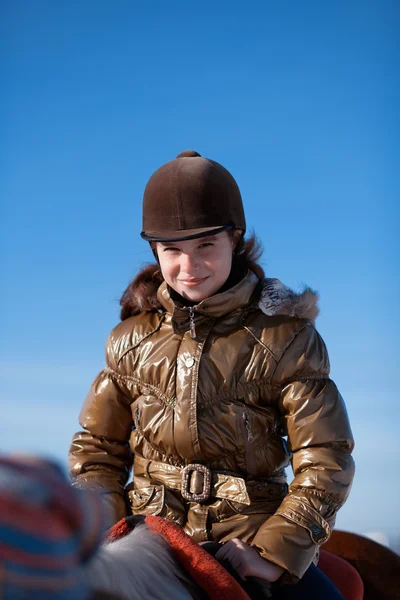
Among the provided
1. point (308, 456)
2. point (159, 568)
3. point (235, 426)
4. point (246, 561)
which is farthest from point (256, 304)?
point (159, 568)

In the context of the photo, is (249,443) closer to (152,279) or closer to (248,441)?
(248,441)

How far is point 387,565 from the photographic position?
10.0ft

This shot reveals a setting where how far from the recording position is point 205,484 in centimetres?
259

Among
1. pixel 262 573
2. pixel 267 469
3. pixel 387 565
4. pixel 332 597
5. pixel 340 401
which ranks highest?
pixel 340 401

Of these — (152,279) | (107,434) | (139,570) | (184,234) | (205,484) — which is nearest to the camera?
(139,570)

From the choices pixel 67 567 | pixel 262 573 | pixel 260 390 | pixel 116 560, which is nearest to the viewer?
pixel 67 567

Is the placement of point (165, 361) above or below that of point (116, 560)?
above

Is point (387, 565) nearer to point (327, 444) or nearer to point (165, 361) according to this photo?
point (327, 444)

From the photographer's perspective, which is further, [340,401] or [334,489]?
[340,401]

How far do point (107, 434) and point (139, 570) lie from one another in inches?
53.5

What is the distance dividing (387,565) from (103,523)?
2.13 metres

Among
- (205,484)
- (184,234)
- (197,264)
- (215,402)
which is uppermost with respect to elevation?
(184,234)

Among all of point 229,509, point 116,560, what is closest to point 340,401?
point 229,509

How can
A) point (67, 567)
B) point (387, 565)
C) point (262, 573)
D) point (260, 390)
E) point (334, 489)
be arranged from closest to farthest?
point (67, 567) → point (262, 573) → point (334, 489) → point (260, 390) → point (387, 565)
